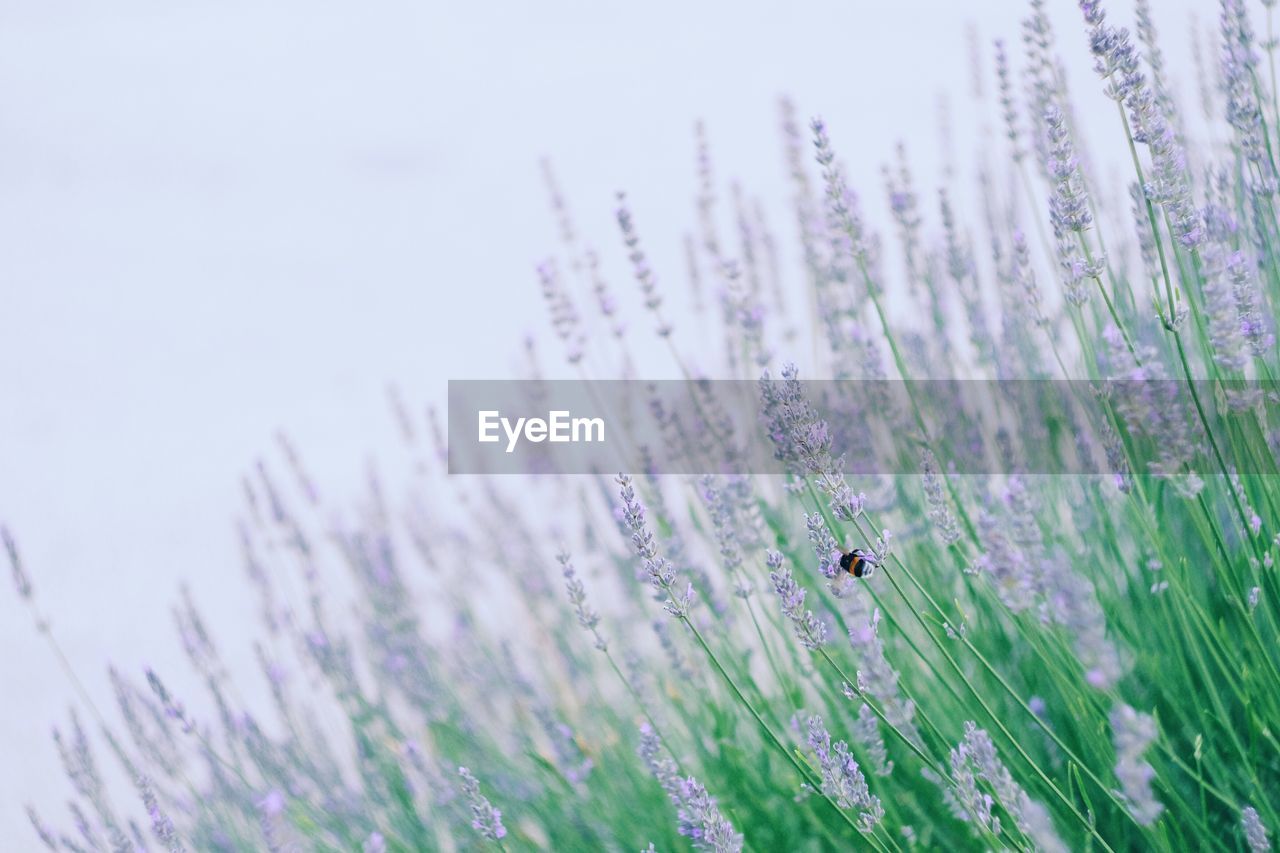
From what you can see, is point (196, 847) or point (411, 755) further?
point (196, 847)

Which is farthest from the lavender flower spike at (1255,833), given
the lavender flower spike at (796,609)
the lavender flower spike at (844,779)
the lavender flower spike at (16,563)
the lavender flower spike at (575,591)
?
the lavender flower spike at (16,563)

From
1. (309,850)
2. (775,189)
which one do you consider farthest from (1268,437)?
(775,189)

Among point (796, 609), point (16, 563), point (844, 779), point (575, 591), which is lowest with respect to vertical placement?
point (844, 779)

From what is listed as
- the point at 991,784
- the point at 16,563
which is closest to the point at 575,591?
the point at 991,784

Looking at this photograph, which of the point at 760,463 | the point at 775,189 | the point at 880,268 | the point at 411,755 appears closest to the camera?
the point at 411,755

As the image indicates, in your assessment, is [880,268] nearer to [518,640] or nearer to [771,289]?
[771,289]

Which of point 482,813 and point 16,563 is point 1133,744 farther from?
point 16,563

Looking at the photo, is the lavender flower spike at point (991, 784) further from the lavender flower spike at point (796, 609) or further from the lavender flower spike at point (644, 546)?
the lavender flower spike at point (644, 546)

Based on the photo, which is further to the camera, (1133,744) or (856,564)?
(856,564)

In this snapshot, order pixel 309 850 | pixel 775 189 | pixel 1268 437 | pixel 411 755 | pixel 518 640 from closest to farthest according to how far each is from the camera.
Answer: pixel 1268 437, pixel 411 755, pixel 309 850, pixel 518 640, pixel 775 189

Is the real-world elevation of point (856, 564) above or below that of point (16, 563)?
below

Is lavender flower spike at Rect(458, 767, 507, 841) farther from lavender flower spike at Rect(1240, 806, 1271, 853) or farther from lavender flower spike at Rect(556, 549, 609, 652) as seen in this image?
lavender flower spike at Rect(1240, 806, 1271, 853)
